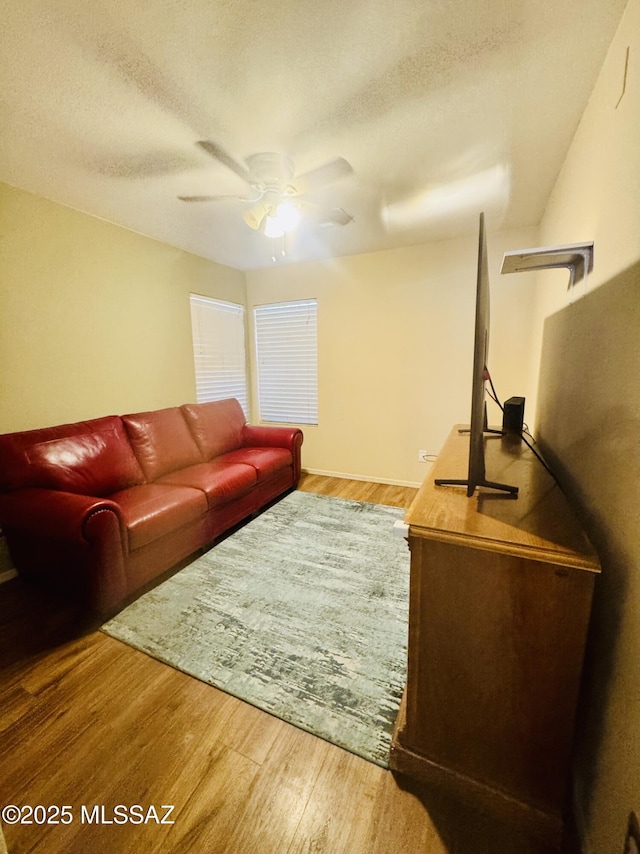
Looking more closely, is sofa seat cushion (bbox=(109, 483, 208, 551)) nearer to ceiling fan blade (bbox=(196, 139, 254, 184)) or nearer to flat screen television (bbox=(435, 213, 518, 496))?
flat screen television (bbox=(435, 213, 518, 496))

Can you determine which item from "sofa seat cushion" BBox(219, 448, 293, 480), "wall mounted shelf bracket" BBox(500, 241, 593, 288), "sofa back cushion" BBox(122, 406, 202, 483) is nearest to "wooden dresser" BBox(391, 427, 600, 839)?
"wall mounted shelf bracket" BBox(500, 241, 593, 288)

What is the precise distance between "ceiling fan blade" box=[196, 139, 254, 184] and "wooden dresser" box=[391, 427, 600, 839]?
1689mm

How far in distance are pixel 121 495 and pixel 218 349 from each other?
2.16 metres

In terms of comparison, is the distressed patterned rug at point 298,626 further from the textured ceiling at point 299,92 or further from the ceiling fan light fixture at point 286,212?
the textured ceiling at point 299,92

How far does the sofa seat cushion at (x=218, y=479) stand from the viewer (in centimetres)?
243

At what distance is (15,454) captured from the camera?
1983mm

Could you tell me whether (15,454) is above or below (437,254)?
below

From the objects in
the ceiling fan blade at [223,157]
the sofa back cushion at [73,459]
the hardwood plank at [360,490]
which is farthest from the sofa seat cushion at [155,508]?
the ceiling fan blade at [223,157]

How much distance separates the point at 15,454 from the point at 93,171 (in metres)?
1.73

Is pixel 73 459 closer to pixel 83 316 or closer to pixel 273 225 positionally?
pixel 83 316

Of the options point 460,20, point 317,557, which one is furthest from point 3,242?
point 317,557

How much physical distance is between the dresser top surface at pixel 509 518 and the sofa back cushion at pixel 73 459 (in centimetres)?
215

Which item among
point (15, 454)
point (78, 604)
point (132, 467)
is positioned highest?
point (15, 454)

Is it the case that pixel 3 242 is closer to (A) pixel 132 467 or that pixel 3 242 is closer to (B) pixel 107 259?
(B) pixel 107 259
